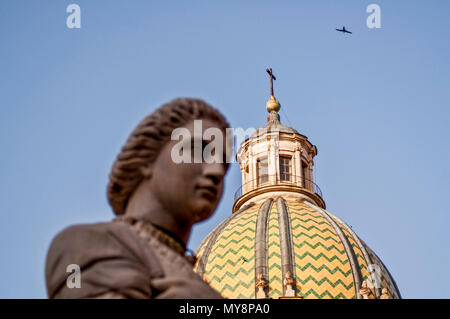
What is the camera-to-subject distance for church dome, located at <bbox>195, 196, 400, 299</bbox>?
44469 mm

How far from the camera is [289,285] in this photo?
43625 mm

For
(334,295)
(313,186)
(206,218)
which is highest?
(313,186)

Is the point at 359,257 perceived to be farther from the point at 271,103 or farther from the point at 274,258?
the point at 271,103

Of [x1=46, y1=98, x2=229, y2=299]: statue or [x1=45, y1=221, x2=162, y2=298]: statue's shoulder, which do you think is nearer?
→ [x1=45, y1=221, x2=162, y2=298]: statue's shoulder

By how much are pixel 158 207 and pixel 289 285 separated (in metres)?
38.9

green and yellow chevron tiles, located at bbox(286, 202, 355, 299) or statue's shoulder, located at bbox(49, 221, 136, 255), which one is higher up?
green and yellow chevron tiles, located at bbox(286, 202, 355, 299)

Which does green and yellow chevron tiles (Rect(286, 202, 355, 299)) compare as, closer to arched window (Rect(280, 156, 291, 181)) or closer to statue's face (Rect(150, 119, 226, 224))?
arched window (Rect(280, 156, 291, 181))

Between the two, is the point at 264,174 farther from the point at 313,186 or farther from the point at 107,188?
the point at 107,188

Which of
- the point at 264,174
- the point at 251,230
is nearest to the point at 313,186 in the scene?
the point at 264,174

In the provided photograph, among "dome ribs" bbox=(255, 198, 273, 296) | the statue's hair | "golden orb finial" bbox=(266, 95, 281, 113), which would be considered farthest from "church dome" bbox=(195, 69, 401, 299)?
the statue's hair

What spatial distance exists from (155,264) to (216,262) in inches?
1614

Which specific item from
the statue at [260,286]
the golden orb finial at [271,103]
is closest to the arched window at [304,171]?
the golden orb finial at [271,103]

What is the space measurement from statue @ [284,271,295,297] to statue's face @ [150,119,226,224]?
3814cm
